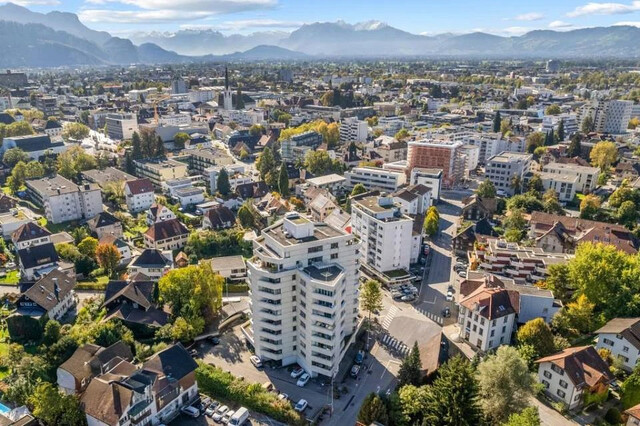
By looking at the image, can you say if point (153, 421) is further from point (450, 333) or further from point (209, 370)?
point (450, 333)

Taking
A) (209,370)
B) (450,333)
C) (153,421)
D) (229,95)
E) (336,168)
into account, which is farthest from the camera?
(229,95)

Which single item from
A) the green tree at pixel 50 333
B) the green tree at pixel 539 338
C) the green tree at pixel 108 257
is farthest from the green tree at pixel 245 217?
the green tree at pixel 539 338

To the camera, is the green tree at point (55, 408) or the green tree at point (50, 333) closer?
the green tree at point (55, 408)

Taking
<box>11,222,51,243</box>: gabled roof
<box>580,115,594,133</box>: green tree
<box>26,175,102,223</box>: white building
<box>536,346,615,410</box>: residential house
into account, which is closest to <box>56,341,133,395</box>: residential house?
<box>11,222,51,243</box>: gabled roof

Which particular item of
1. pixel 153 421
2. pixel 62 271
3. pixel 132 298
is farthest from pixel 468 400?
pixel 62 271

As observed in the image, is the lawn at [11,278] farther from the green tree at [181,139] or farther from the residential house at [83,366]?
the green tree at [181,139]

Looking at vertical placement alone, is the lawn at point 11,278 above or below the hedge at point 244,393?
below

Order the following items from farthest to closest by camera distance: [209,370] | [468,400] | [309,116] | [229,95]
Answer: [229,95] → [309,116] → [209,370] → [468,400]

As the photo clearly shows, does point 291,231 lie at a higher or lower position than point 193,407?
higher
